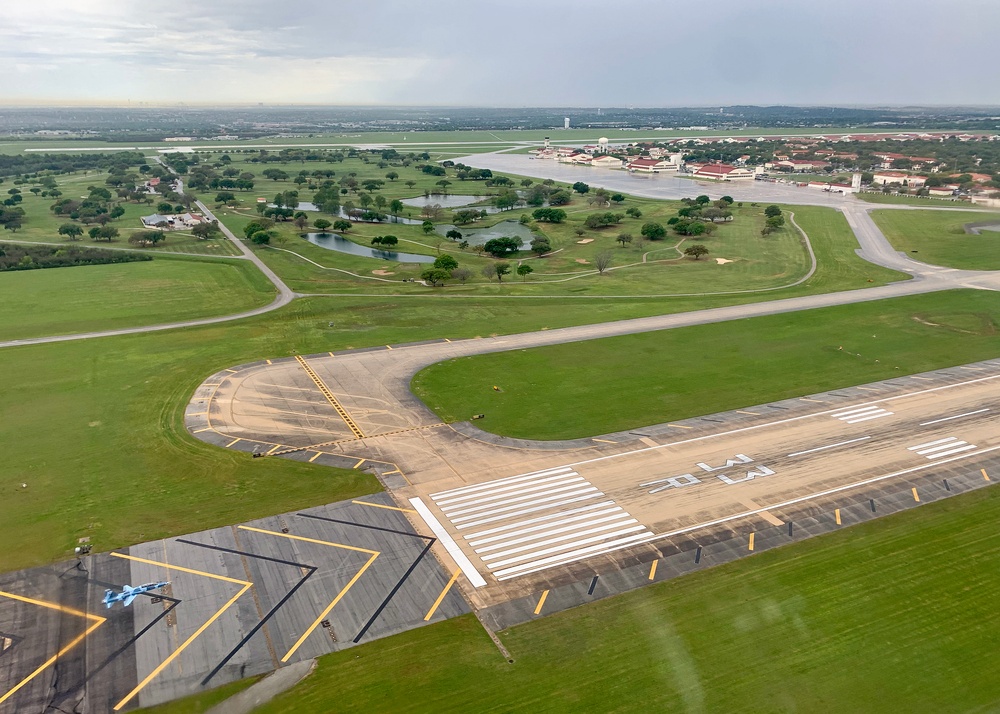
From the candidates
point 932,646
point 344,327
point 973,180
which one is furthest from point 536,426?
point 973,180

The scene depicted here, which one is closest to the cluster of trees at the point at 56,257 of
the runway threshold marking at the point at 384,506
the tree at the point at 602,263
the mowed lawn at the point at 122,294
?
the mowed lawn at the point at 122,294

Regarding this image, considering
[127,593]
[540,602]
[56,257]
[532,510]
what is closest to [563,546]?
[532,510]

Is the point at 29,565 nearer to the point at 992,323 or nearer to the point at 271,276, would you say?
the point at 271,276

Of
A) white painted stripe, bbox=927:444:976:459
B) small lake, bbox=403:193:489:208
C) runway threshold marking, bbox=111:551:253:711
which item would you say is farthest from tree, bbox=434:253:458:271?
small lake, bbox=403:193:489:208

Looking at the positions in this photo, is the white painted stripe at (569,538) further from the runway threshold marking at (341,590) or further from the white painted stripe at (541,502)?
the runway threshold marking at (341,590)

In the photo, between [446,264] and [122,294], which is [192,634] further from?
[446,264]

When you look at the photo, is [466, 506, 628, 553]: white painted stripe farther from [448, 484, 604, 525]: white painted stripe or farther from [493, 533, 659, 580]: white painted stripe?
[493, 533, 659, 580]: white painted stripe
